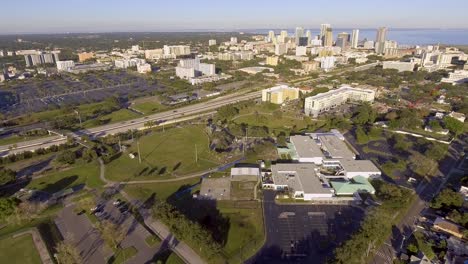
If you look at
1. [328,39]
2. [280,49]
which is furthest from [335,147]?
[328,39]

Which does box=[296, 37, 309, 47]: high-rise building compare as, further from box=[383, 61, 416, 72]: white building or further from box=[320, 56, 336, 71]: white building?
box=[383, 61, 416, 72]: white building

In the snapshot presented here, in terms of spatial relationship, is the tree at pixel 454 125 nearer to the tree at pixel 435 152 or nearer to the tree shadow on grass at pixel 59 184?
the tree at pixel 435 152

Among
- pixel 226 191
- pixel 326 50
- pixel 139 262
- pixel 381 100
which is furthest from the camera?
pixel 326 50

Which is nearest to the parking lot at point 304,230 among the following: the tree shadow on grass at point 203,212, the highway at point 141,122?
the tree shadow on grass at point 203,212

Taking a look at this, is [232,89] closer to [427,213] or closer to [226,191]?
[226,191]

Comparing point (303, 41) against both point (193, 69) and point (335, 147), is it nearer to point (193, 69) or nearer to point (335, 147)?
point (193, 69)

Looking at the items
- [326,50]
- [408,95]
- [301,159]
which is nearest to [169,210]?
[301,159]
